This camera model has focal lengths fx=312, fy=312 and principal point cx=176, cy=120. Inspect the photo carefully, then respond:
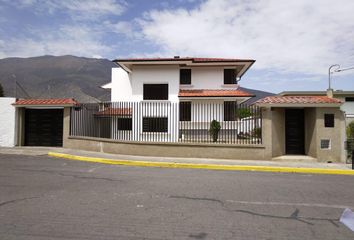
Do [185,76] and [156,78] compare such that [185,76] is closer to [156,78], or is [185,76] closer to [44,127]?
[156,78]

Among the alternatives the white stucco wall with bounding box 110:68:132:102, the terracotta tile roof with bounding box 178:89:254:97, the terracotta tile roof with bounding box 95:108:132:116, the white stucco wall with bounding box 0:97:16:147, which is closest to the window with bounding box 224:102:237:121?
the terracotta tile roof with bounding box 178:89:254:97

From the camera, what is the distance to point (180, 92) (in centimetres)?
2553

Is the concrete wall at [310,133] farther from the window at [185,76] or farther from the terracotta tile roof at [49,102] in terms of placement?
the window at [185,76]

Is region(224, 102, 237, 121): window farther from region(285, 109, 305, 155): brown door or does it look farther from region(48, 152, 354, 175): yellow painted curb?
region(48, 152, 354, 175): yellow painted curb

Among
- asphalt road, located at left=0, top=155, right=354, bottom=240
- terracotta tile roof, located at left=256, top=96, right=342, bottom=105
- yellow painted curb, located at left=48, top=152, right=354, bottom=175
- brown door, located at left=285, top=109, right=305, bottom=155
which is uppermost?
terracotta tile roof, located at left=256, top=96, right=342, bottom=105

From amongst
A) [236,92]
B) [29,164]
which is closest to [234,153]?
[29,164]

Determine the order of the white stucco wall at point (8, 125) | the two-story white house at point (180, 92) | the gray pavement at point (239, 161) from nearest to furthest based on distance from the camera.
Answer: the gray pavement at point (239, 161) → the white stucco wall at point (8, 125) → the two-story white house at point (180, 92)

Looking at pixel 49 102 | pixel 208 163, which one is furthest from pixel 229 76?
pixel 208 163

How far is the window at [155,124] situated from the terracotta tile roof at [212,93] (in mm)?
4060

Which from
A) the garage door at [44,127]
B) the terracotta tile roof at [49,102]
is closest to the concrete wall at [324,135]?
the terracotta tile roof at [49,102]

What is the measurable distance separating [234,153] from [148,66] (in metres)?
13.6

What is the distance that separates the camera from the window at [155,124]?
19547 mm

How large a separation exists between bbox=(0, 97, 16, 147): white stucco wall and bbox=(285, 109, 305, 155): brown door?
14090 mm

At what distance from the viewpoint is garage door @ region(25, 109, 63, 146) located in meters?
17.0
